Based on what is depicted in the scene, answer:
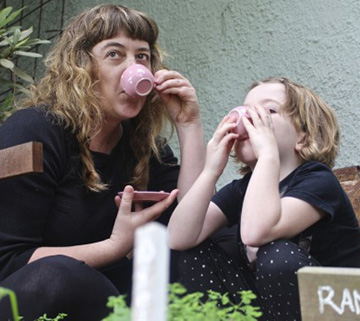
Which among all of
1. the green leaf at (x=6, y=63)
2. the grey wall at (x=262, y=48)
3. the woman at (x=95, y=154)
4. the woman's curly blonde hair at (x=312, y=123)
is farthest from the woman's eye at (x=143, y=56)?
the green leaf at (x=6, y=63)

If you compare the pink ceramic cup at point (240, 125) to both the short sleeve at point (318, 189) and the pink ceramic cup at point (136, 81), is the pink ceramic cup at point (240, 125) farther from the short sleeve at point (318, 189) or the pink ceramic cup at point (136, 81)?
the pink ceramic cup at point (136, 81)

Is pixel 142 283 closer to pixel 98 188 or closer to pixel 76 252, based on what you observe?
pixel 76 252

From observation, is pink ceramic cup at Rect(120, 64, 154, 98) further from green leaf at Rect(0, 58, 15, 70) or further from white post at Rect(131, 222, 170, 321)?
white post at Rect(131, 222, 170, 321)

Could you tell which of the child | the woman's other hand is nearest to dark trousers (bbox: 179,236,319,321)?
the child

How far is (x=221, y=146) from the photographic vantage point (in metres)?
2.06

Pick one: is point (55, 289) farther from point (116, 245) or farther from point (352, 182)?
point (352, 182)

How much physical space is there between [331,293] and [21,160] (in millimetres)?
908

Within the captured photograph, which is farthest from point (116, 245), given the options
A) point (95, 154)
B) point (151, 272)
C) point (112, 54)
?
point (151, 272)

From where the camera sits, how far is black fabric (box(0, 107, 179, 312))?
2029 millimetres

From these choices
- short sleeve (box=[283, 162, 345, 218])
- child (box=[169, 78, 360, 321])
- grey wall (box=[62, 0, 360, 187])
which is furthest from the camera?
grey wall (box=[62, 0, 360, 187])

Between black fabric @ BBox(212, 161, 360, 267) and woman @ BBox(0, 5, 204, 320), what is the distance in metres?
0.36

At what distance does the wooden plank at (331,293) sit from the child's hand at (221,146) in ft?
3.23

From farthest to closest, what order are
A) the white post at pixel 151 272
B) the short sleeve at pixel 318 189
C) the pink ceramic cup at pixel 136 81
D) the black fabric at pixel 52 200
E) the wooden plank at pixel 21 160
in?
the pink ceramic cup at pixel 136 81 → the black fabric at pixel 52 200 → the short sleeve at pixel 318 189 → the wooden plank at pixel 21 160 → the white post at pixel 151 272

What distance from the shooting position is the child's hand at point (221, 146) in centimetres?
206
